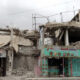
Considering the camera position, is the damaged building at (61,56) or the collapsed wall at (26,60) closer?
the damaged building at (61,56)

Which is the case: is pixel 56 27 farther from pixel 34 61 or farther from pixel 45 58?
pixel 34 61

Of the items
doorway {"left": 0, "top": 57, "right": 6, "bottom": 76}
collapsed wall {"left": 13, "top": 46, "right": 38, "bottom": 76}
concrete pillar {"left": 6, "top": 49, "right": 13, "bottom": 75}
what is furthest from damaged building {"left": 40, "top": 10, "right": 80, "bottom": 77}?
doorway {"left": 0, "top": 57, "right": 6, "bottom": 76}

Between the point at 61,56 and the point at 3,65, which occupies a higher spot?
the point at 61,56

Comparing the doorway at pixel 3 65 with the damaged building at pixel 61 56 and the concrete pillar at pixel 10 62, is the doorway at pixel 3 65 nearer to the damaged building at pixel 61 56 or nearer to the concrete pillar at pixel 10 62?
the concrete pillar at pixel 10 62

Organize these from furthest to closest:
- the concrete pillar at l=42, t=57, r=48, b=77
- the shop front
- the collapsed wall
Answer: the collapsed wall, the concrete pillar at l=42, t=57, r=48, b=77, the shop front

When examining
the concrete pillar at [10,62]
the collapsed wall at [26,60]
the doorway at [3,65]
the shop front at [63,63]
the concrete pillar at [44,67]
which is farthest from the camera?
the collapsed wall at [26,60]

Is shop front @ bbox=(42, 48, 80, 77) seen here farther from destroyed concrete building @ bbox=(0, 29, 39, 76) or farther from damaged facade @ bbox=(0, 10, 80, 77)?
destroyed concrete building @ bbox=(0, 29, 39, 76)

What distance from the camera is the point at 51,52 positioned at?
16484 mm

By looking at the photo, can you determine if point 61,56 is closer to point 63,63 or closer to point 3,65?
point 63,63

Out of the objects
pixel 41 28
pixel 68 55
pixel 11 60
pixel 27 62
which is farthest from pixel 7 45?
pixel 68 55

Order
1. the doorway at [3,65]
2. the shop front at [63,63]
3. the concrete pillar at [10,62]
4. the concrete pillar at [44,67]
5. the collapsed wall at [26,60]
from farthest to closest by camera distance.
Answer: the collapsed wall at [26,60], the doorway at [3,65], the concrete pillar at [10,62], the concrete pillar at [44,67], the shop front at [63,63]

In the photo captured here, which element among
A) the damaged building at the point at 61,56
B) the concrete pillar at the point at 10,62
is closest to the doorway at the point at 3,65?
the concrete pillar at the point at 10,62

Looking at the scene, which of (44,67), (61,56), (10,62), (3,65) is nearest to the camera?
(61,56)

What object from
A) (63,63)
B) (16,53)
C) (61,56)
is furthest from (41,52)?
(16,53)
